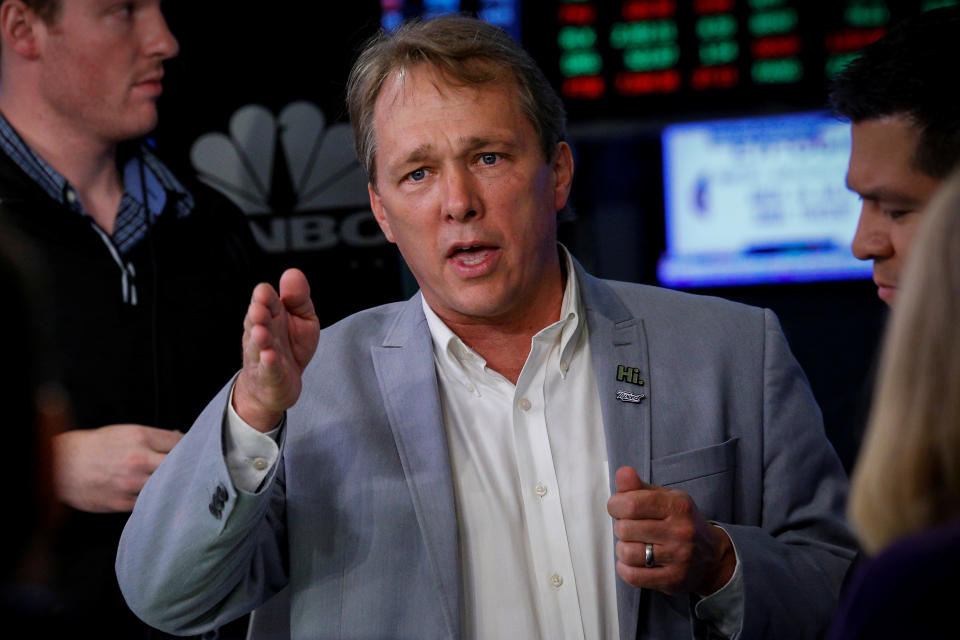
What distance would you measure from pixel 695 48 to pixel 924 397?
3.07 meters

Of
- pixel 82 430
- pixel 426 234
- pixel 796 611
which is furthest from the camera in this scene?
pixel 82 430

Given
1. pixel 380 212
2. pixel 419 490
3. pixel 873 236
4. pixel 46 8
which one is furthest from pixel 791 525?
pixel 46 8

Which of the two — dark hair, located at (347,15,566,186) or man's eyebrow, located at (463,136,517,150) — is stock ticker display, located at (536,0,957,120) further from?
man's eyebrow, located at (463,136,517,150)

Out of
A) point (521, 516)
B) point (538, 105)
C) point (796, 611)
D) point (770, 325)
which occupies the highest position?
point (538, 105)

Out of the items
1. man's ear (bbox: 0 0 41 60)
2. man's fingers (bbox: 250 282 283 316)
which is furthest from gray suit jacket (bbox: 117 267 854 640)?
man's ear (bbox: 0 0 41 60)

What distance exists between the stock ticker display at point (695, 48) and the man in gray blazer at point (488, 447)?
169cm

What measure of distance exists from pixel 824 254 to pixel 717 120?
62 centimetres

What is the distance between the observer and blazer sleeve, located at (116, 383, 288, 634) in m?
1.68

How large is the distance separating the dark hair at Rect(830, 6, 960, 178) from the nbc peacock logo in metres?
1.74

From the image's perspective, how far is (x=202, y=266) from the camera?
9.00 ft

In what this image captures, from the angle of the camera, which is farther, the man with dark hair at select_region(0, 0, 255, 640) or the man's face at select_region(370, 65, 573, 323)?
the man with dark hair at select_region(0, 0, 255, 640)

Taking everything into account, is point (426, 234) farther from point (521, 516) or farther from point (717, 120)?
point (717, 120)

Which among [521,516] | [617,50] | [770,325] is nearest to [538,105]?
[770,325]

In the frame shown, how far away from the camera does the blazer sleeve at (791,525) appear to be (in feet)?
5.92
